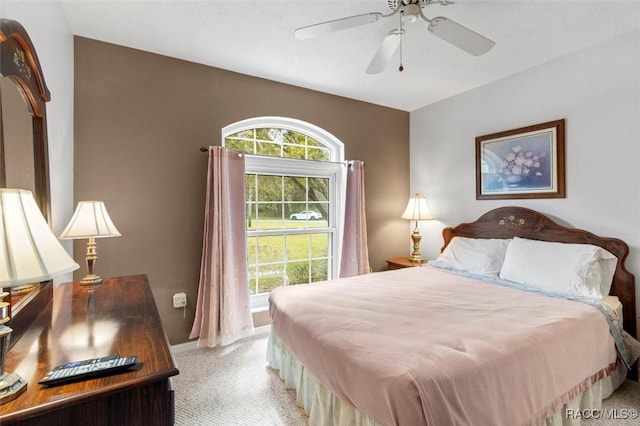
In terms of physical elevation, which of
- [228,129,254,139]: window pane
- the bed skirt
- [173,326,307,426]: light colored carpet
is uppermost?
[228,129,254,139]: window pane

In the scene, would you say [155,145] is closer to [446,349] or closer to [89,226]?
[89,226]

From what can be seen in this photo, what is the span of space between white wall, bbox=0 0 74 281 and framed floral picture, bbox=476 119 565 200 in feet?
11.7

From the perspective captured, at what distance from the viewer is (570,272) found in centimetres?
225

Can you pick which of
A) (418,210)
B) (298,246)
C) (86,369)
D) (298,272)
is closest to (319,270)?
(298,272)

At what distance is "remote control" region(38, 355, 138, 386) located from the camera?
2.48 feet

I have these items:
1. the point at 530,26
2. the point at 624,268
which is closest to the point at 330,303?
the point at 624,268

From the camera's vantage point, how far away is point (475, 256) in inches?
115

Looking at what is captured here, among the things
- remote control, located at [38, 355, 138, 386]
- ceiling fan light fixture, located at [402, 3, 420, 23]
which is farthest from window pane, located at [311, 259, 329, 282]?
remote control, located at [38, 355, 138, 386]

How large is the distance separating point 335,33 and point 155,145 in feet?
5.72

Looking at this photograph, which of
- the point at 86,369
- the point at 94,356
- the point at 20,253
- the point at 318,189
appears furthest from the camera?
the point at 318,189

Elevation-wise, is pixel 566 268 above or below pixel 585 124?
below

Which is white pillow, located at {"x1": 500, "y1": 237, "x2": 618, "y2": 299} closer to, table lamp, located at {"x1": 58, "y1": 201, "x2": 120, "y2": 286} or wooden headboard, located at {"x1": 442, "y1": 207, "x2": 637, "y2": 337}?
wooden headboard, located at {"x1": 442, "y1": 207, "x2": 637, "y2": 337}

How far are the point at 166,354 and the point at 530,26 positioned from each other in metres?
2.95

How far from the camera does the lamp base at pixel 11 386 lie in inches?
27.2
